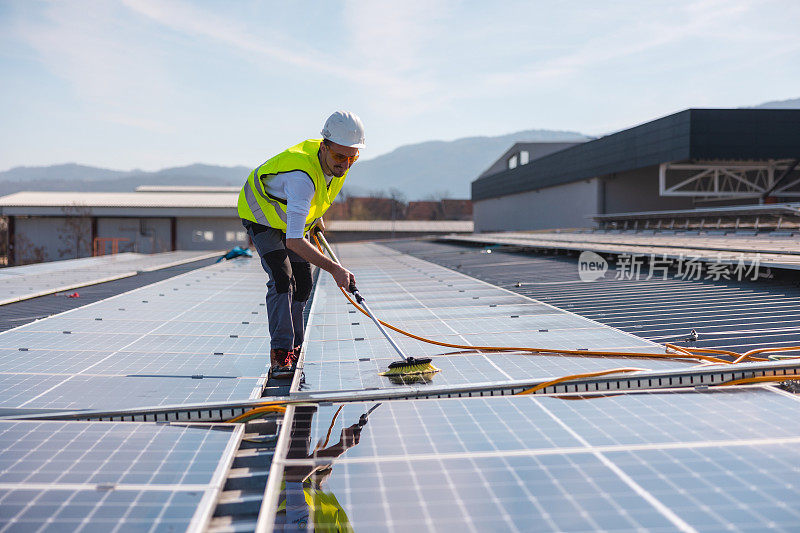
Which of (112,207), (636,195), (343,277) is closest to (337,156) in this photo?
(343,277)

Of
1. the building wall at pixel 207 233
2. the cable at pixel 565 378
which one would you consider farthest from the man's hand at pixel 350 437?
the building wall at pixel 207 233

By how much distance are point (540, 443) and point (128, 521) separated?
70.1 inches

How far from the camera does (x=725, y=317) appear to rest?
6680mm

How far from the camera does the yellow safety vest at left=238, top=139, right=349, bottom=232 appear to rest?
15.4ft

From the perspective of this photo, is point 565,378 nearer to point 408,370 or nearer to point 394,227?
point 408,370

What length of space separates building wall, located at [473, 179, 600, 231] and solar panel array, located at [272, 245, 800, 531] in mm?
42622

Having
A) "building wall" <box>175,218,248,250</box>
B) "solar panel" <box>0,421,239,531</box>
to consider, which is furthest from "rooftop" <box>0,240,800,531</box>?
"building wall" <box>175,218,248,250</box>

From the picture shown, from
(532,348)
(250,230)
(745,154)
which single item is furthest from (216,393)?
(745,154)

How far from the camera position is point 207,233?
46.5m

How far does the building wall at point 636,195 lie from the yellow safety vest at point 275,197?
40.4 meters

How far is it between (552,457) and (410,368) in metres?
1.82

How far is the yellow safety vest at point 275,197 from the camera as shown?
185 inches

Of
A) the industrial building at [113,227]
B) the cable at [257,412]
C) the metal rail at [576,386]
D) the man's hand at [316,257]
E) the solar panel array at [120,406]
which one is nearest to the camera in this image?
the solar panel array at [120,406]

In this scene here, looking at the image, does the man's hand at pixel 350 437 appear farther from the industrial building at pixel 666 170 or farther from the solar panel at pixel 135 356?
the industrial building at pixel 666 170
